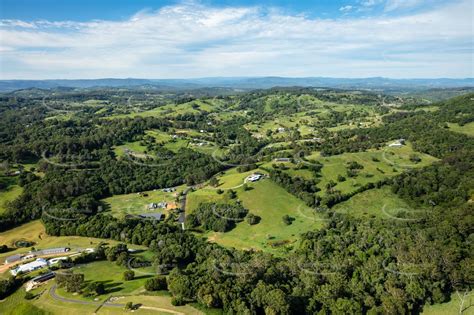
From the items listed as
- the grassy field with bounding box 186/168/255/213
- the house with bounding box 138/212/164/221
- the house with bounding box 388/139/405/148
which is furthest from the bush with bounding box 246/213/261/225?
the house with bounding box 388/139/405/148

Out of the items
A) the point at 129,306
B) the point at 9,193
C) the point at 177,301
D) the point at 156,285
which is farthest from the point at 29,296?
the point at 9,193

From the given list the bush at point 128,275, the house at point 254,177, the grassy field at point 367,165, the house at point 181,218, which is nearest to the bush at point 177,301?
the bush at point 128,275

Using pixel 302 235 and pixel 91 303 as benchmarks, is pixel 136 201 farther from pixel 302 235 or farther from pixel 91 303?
pixel 91 303

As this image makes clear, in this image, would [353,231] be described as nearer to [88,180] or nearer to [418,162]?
[418,162]

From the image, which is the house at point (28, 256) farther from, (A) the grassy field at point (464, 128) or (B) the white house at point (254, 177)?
(A) the grassy field at point (464, 128)

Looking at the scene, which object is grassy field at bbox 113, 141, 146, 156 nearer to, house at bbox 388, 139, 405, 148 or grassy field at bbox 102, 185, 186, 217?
grassy field at bbox 102, 185, 186, 217
